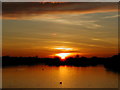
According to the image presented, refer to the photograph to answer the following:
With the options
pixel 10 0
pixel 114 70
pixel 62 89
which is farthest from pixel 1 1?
pixel 114 70

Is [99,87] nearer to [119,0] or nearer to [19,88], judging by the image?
[19,88]

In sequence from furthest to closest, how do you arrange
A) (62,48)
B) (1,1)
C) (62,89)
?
(62,89) → (62,48) → (1,1)

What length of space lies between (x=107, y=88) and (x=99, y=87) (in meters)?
1.27

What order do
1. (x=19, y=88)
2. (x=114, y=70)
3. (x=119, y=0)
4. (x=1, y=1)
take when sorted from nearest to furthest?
(x=119, y=0)
(x=1, y=1)
(x=19, y=88)
(x=114, y=70)

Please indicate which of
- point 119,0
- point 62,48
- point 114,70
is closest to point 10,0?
point 119,0

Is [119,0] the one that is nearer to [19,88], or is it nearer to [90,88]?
[19,88]

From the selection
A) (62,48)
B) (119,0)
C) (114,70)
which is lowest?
(114,70)

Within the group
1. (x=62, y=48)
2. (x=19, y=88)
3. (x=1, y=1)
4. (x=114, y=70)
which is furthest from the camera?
(x=114, y=70)

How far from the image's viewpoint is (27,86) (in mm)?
27109

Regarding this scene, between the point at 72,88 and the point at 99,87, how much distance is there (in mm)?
3647

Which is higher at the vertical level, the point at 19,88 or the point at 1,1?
the point at 1,1

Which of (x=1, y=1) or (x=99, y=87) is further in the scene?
(x=99, y=87)

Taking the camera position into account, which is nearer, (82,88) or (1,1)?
(1,1)

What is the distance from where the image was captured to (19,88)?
81.9 feet
